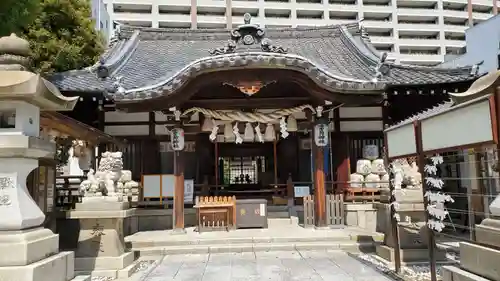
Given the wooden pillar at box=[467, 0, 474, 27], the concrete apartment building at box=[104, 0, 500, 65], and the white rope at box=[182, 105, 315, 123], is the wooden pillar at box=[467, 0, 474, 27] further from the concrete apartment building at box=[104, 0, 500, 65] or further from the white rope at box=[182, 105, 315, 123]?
the white rope at box=[182, 105, 315, 123]

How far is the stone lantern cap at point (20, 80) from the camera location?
4754mm

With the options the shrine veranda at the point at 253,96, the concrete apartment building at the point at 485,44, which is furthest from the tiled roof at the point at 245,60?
the concrete apartment building at the point at 485,44

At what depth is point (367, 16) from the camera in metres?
58.8

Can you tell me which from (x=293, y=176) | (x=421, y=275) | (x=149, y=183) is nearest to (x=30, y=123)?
(x=421, y=275)

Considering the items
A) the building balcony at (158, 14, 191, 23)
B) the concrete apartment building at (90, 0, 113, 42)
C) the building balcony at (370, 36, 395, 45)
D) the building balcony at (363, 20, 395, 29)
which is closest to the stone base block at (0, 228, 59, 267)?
the concrete apartment building at (90, 0, 113, 42)

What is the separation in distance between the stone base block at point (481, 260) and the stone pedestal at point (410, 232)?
3353mm

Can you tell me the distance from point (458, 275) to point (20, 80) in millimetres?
5613

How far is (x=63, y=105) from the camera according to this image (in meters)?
5.64

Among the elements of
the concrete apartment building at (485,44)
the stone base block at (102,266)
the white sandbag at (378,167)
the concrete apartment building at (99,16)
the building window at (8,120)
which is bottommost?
the stone base block at (102,266)

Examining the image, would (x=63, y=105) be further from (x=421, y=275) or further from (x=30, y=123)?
(x=421, y=275)

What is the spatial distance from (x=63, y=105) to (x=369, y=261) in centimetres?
678

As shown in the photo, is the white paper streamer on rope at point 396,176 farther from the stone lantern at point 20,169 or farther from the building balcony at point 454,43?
the building balcony at point 454,43

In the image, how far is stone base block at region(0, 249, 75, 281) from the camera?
4441 mm

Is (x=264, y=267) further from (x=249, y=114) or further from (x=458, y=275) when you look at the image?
(x=249, y=114)
